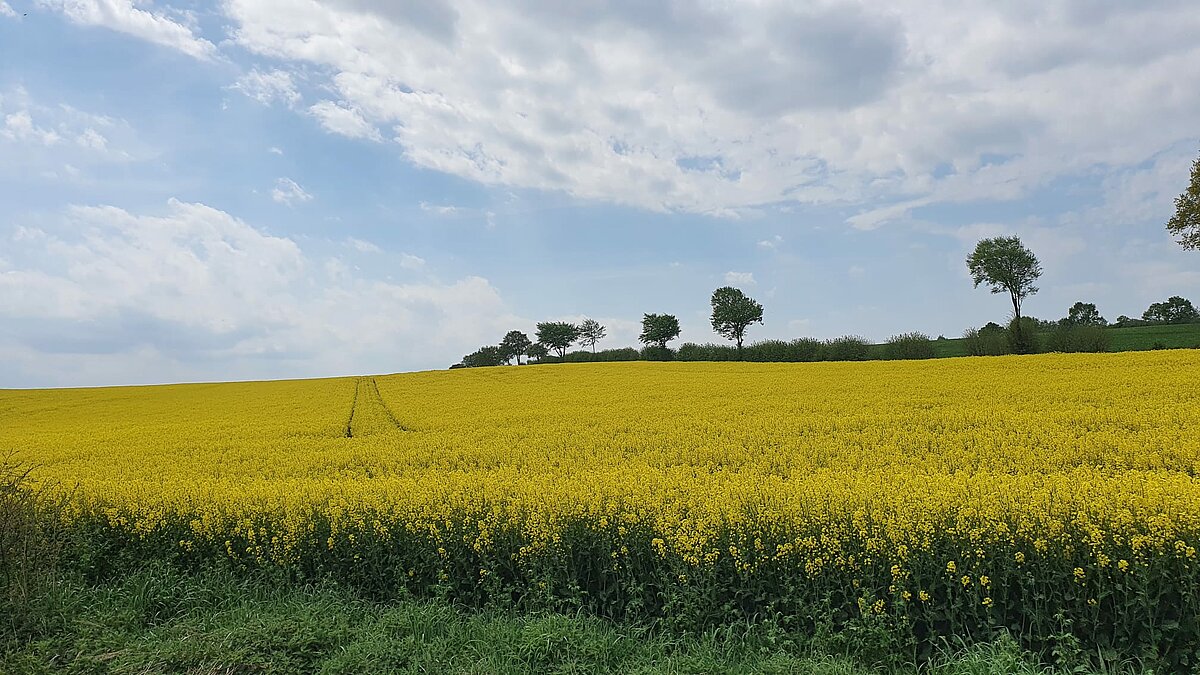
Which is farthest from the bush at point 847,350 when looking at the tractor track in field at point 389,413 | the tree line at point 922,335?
the tractor track in field at point 389,413

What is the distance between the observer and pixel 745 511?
5.62 metres

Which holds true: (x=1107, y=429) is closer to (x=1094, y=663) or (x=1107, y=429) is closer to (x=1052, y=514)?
(x=1052, y=514)

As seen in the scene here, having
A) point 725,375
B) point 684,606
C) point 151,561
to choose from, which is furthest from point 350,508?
point 725,375

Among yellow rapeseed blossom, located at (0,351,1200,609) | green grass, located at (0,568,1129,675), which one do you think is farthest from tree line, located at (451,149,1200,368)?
green grass, located at (0,568,1129,675)

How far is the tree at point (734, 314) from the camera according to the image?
60875mm

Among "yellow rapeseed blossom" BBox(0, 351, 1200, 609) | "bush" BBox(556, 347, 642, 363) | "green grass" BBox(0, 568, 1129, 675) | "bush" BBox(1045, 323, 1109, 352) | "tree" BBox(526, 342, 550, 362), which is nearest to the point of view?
"green grass" BBox(0, 568, 1129, 675)

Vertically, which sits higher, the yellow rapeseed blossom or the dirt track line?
the dirt track line

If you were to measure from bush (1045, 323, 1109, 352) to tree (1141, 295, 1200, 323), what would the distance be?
4759 centimetres

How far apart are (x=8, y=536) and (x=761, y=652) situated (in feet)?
21.0

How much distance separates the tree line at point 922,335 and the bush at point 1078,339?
1.7 inches

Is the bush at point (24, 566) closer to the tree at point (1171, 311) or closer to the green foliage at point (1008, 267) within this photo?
the green foliage at point (1008, 267)

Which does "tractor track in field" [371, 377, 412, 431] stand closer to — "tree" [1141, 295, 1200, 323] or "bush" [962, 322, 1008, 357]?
"bush" [962, 322, 1008, 357]

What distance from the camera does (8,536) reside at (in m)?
5.69

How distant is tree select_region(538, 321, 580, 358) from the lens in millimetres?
84250
